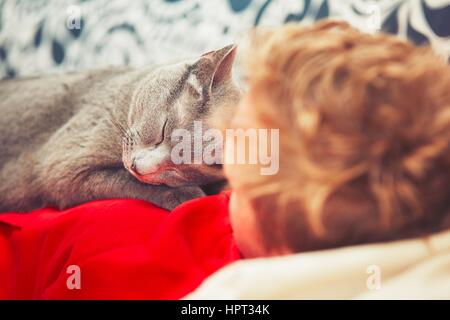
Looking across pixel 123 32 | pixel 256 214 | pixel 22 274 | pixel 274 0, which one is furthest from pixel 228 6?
pixel 22 274

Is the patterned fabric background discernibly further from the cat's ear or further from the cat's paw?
the cat's paw

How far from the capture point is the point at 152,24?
1.04 metres

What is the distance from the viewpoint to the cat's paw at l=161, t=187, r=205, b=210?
98 centimetres

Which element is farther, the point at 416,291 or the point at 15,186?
the point at 15,186

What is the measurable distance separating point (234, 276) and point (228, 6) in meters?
0.56

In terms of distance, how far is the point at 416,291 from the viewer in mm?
632

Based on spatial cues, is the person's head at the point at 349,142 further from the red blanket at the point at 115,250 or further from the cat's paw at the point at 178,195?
the cat's paw at the point at 178,195

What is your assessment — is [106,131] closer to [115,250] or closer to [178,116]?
[178,116]

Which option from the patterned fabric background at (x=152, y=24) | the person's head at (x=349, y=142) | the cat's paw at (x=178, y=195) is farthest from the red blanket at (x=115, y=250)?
the patterned fabric background at (x=152, y=24)

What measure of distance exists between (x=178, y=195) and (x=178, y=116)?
152mm

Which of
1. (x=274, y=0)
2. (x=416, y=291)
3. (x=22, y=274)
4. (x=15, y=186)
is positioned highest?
(x=274, y=0)

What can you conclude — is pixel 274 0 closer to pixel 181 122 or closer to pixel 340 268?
pixel 181 122

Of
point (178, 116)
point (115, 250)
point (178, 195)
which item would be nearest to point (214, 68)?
point (178, 116)

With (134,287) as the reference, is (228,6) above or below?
above
